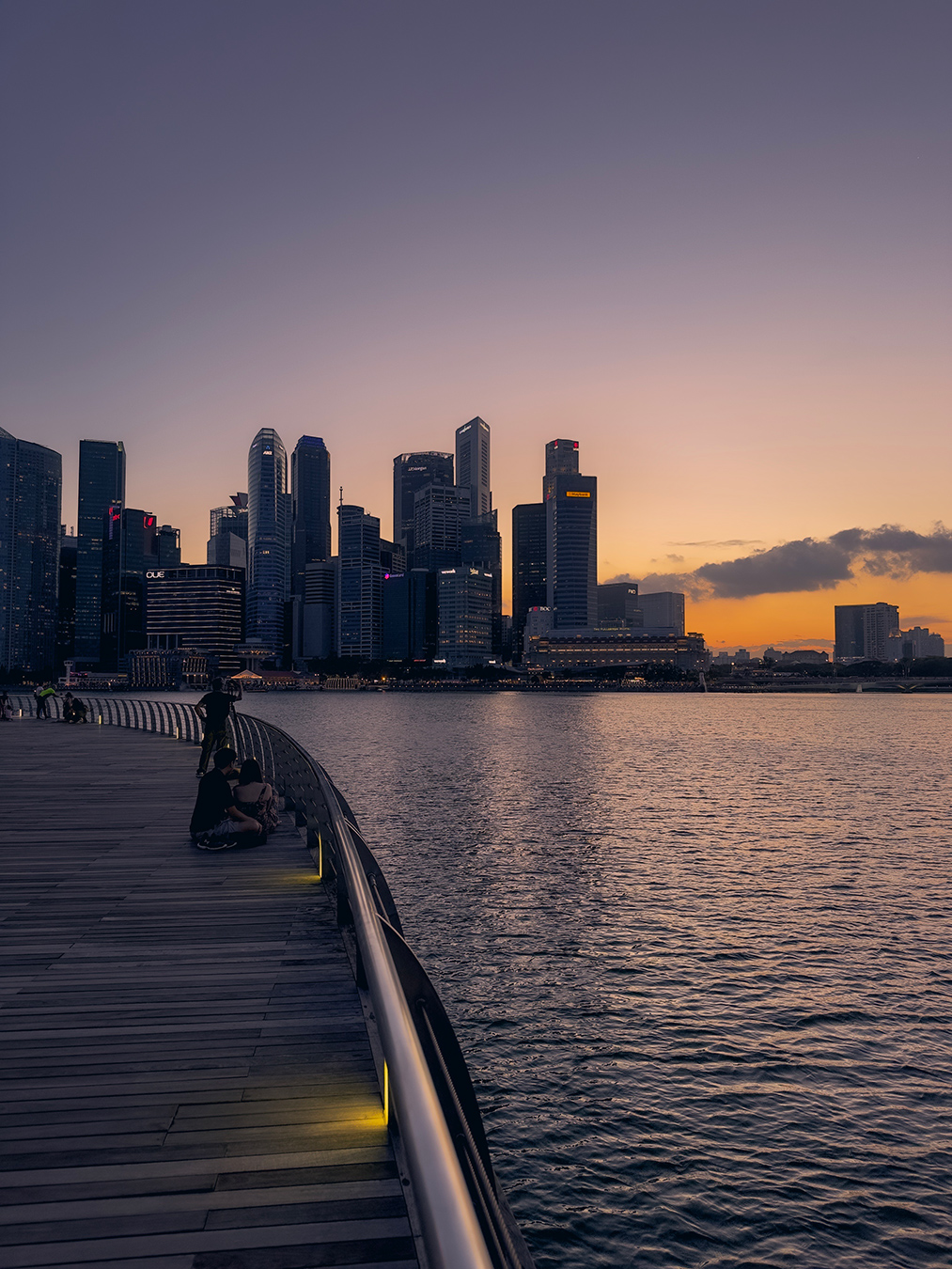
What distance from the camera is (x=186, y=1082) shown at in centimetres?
530

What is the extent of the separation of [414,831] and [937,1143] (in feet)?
71.4

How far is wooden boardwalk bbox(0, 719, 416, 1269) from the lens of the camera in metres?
3.86

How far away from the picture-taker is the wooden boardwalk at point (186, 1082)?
152 inches

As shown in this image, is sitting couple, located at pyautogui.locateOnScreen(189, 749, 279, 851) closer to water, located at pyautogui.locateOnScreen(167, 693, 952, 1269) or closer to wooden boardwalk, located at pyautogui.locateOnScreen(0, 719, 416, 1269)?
wooden boardwalk, located at pyautogui.locateOnScreen(0, 719, 416, 1269)

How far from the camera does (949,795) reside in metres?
43.1

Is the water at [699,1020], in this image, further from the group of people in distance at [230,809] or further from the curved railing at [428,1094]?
the group of people in distance at [230,809]

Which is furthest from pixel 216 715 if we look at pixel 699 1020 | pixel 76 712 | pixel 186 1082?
pixel 76 712

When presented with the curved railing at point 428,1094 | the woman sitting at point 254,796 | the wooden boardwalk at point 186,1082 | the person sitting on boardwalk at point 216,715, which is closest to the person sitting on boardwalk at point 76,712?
the person sitting on boardwalk at point 216,715

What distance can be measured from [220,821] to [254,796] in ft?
2.55

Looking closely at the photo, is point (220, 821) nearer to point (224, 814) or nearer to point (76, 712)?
point (224, 814)

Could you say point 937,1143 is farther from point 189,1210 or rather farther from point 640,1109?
point 189,1210

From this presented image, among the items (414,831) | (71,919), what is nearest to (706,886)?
(414,831)

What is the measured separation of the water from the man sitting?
4400mm

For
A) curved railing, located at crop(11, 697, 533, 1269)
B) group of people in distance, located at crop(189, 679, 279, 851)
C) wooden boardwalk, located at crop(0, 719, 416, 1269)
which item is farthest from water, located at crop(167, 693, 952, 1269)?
group of people in distance, located at crop(189, 679, 279, 851)
